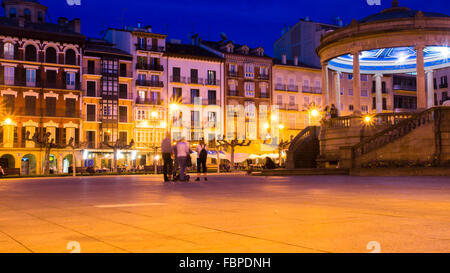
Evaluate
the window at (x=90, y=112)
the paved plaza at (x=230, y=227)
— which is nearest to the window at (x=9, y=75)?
the window at (x=90, y=112)

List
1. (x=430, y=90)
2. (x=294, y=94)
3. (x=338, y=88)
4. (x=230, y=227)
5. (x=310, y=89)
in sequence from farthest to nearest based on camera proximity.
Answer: (x=310, y=89), (x=294, y=94), (x=430, y=90), (x=338, y=88), (x=230, y=227)

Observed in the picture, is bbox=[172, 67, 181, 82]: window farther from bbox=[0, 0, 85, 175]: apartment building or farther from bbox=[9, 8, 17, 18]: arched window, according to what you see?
bbox=[9, 8, 17, 18]: arched window

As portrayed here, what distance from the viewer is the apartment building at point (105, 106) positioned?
67062mm

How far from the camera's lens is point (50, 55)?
65688 millimetres

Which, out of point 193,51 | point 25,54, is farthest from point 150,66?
point 25,54

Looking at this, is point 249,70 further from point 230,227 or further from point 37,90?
point 230,227

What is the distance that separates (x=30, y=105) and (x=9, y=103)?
2.45 m

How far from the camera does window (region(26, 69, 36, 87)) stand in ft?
211

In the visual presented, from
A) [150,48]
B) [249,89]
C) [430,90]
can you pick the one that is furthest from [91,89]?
[430,90]

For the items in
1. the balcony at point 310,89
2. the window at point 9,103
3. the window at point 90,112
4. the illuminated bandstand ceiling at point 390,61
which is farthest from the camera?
the balcony at point 310,89

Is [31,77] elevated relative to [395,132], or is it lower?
elevated

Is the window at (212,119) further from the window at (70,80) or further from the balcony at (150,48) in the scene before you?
the window at (70,80)

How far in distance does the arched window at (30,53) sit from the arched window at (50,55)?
145 centimetres

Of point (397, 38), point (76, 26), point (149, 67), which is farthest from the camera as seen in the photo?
point (149, 67)
